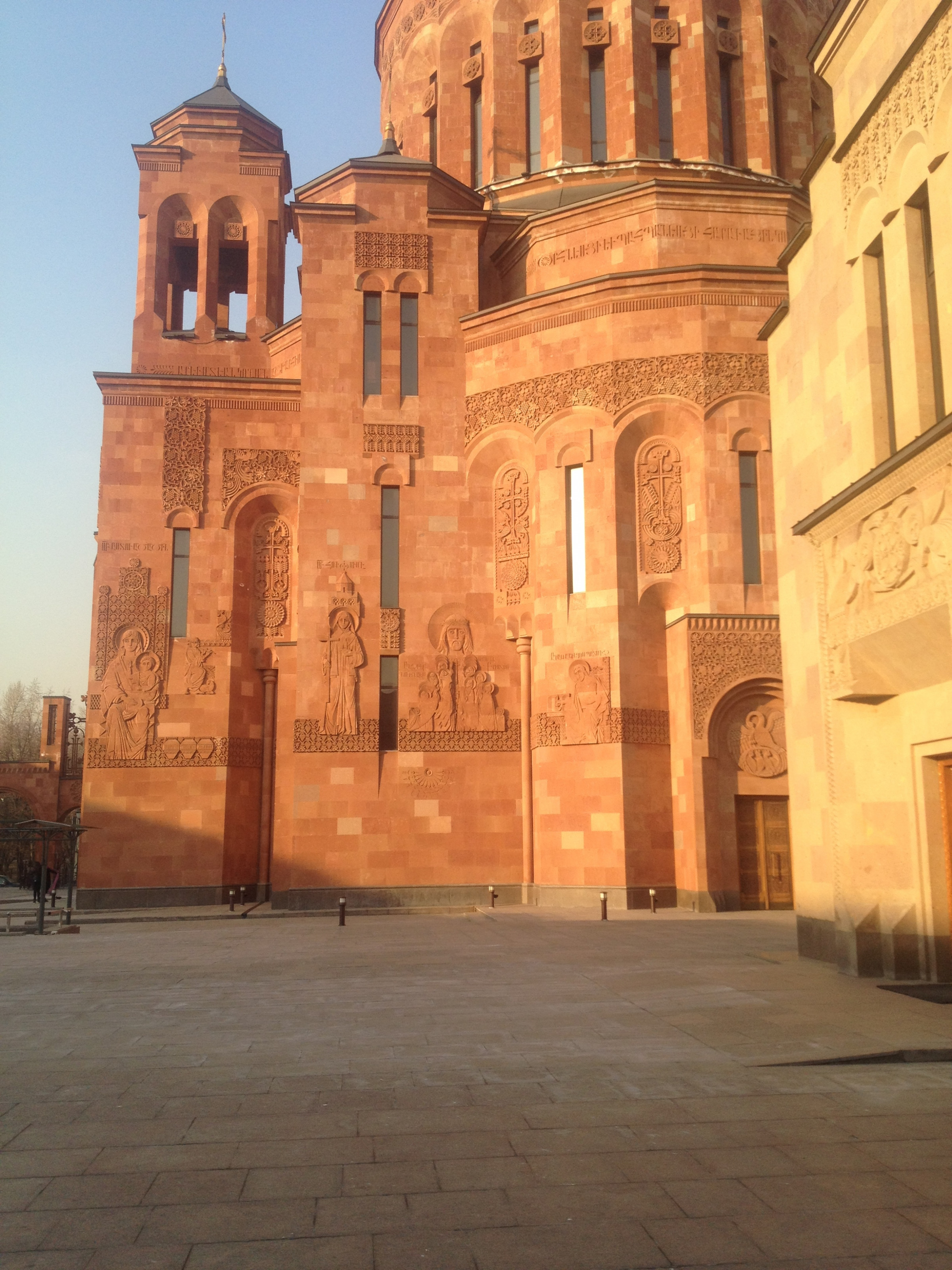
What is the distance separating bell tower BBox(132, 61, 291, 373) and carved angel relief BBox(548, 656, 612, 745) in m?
12.7

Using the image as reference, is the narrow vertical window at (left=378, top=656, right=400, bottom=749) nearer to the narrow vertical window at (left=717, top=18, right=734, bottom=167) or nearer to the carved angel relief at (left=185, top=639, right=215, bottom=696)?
the carved angel relief at (left=185, top=639, right=215, bottom=696)

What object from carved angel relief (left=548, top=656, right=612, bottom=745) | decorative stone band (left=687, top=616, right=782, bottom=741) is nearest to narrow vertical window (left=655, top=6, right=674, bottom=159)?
decorative stone band (left=687, top=616, right=782, bottom=741)

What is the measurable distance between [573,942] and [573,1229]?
33.2ft

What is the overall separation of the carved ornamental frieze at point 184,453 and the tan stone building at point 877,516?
16123mm

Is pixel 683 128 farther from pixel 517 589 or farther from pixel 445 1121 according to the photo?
pixel 445 1121

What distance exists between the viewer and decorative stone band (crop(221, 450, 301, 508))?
25266 mm

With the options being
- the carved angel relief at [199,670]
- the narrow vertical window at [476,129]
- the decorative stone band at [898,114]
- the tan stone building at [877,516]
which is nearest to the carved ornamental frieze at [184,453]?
the carved angel relief at [199,670]

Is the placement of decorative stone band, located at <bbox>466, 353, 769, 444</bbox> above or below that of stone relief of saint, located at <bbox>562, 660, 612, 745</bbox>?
above

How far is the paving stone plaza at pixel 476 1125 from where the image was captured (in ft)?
14.1

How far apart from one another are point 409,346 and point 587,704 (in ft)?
29.0

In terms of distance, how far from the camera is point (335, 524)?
907 inches

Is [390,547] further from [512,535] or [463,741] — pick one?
[463,741]

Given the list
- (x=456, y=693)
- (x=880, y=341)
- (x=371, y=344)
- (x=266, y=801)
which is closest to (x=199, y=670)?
(x=266, y=801)

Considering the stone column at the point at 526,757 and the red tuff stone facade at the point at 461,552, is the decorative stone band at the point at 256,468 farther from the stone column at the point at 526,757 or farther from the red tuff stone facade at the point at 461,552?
the stone column at the point at 526,757
